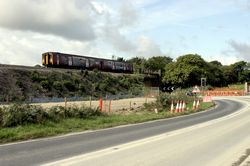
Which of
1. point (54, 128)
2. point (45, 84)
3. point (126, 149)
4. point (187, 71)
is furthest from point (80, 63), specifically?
point (126, 149)

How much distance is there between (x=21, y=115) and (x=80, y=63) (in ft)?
201

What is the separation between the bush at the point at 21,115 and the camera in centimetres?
1895

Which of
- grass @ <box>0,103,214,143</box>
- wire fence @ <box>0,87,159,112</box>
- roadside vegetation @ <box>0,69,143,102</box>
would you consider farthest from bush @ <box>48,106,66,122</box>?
roadside vegetation @ <box>0,69,143,102</box>

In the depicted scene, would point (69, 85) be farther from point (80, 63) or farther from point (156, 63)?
point (156, 63)

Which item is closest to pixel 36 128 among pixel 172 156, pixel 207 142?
pixel 207 142

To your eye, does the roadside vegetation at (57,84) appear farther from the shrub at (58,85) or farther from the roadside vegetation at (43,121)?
the roadside vegetation at (43,121)

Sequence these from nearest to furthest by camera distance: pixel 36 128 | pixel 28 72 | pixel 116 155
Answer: pixel 116 155 < pixel 36 128 < pixel 28 72

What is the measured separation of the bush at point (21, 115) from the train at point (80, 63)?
49.7 m

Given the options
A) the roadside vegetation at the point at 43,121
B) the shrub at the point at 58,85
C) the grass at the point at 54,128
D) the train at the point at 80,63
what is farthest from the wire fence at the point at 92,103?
the train at the point at 80,63

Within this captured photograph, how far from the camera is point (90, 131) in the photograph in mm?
19438

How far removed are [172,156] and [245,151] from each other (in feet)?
8.94

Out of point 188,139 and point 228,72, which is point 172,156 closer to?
point 188,139

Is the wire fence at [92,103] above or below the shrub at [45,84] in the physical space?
below

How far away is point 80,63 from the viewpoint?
264ft
